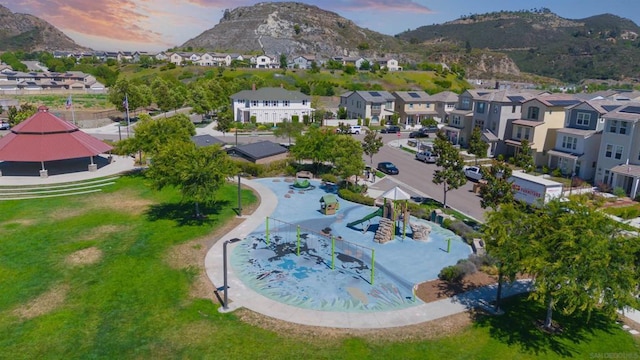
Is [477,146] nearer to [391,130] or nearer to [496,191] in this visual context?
[496,191]

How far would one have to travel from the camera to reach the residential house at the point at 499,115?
188 ft

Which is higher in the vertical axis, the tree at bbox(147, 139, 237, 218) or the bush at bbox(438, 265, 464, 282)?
the tree at bbox(147, 139, 237, 218)

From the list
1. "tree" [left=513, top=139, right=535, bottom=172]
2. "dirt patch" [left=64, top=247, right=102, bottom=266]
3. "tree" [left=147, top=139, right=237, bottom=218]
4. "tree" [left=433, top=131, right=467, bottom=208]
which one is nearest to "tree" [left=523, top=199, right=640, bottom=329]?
"tree" [left=433, top=131, right=467, bottom=208]

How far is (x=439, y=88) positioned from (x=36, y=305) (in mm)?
133625

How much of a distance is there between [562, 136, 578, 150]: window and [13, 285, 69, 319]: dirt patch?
49.4 meters

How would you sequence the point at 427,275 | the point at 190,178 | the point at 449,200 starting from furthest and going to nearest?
the point at 449,200
the point at 190,178
the point at 427,275

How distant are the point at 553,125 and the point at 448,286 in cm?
3903

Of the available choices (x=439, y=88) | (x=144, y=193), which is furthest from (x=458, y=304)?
(x=439, y=88)

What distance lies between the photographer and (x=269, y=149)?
51.6 m

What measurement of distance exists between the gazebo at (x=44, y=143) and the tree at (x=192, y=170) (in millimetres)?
18235

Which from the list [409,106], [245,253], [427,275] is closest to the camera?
[427,275]

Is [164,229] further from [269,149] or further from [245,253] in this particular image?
[269,149]

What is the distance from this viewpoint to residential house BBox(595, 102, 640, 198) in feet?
132

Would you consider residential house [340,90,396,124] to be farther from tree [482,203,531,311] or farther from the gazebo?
tree [482,203,531,311]
